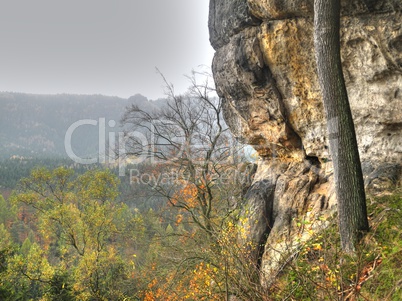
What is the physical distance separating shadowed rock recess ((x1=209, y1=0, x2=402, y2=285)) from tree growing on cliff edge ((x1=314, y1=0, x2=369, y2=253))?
910mm

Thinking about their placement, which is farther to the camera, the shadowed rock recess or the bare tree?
the bare tree

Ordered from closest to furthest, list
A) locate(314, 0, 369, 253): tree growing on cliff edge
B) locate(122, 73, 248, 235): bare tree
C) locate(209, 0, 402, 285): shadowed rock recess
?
locate(314, 0, 369, 253): tree growing on cliff edge < locate(209, 0, 402, 285): shadowed rock recess < locate(122, 73, 248, 235): bare tree

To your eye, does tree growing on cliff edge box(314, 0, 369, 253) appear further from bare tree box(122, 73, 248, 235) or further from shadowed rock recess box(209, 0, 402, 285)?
bare tree box(122, 73, 248, 235)

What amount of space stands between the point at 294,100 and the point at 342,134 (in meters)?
4.21

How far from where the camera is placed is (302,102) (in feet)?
29.0

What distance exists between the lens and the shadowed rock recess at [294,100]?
675 centimetres

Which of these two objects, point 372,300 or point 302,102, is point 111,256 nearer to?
point 302,102

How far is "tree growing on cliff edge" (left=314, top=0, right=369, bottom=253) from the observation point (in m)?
4.95

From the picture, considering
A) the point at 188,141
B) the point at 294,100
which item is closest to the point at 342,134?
the point at 294,100

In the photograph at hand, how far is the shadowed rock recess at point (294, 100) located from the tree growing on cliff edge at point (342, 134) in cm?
91

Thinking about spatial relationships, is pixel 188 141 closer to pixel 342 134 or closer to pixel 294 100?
pixel 294 100

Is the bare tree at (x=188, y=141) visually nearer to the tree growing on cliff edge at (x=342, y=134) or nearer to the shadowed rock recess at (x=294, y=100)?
the shadowed rock recess at (x=294, y=100)

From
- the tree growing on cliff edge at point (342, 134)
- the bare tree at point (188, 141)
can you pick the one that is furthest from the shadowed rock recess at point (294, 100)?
the bare tree at point (188, 141)

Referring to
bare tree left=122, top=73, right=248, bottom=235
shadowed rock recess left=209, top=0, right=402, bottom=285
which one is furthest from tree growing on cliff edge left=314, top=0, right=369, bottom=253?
bare tree left=122, top=73, right=248, bottom=235
